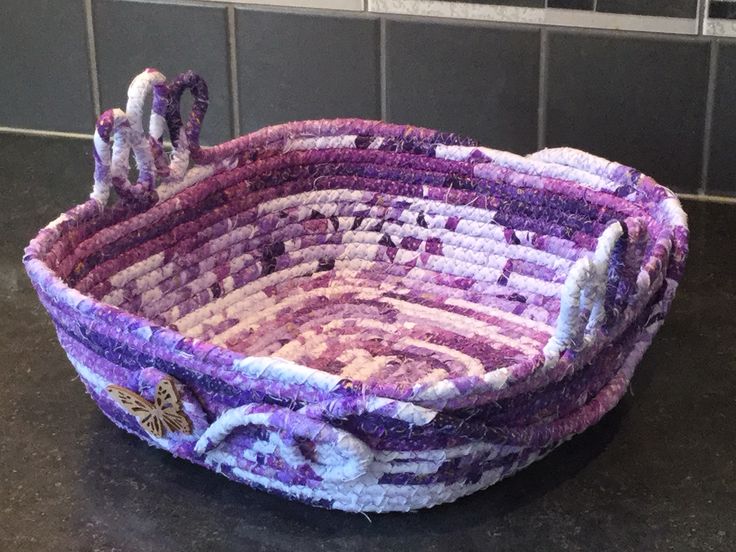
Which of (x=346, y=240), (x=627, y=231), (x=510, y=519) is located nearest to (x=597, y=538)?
(x=510, y=519)

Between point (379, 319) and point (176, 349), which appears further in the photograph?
point (379, 319)

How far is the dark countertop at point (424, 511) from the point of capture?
0.58 m

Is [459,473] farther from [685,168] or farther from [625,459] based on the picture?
[685,168]

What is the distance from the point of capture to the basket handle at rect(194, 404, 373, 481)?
531mm

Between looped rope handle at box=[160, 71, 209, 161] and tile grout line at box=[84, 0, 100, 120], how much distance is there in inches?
15.9

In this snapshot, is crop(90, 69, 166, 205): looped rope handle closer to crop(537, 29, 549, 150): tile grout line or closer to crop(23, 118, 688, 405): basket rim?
crop(23, 118, 688, 405): basket rim

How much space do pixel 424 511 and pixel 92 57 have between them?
71cm

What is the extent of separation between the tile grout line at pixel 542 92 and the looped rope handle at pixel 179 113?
0.34m

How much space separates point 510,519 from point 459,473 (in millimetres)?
45

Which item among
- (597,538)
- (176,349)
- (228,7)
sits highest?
(228,7)

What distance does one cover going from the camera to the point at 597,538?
58 centimetres

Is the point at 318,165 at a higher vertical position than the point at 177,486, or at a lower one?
higher

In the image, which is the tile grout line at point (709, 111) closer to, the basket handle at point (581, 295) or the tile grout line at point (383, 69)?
the tile grout line at point (383, 69)

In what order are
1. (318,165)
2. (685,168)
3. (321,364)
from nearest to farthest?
(321,364)
(318,165)
(685,168)
